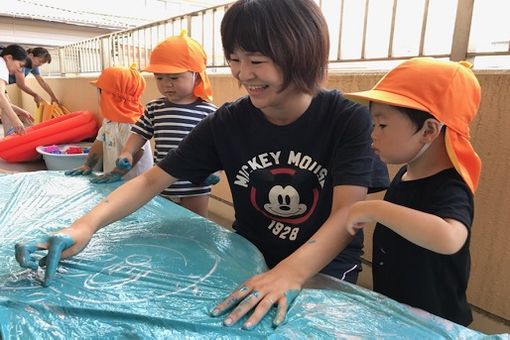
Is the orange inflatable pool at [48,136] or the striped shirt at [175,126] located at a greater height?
the striped shirt at [175,126]

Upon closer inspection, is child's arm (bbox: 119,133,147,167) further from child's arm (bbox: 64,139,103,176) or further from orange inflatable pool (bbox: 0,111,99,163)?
orange inflatable pool (bbox: 0,111,99,163)

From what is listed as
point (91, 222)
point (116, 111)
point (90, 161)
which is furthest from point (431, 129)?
point (116, 111)

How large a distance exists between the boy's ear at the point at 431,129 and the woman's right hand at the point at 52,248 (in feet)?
2.39

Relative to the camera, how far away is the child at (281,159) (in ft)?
2.50

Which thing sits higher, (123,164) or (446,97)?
(446,97)

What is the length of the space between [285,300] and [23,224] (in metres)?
0.73

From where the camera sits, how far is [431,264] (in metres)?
0.80

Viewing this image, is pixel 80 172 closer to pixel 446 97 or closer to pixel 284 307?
pixel 284 307

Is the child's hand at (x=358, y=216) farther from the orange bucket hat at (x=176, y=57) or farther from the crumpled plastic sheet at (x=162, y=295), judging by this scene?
the orange bucket hat at (x=176, y=57)

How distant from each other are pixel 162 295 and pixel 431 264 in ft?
1.78

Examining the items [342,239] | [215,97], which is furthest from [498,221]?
[215,97]

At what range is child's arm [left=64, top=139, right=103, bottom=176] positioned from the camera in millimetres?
1526

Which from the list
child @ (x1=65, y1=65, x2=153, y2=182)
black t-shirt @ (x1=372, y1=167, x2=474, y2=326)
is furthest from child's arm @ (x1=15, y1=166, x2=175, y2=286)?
child @ (x1=65, y1=65, x2=153, y2=182)

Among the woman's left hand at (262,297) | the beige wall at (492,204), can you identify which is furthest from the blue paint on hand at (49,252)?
the beige wall at (492,204)
